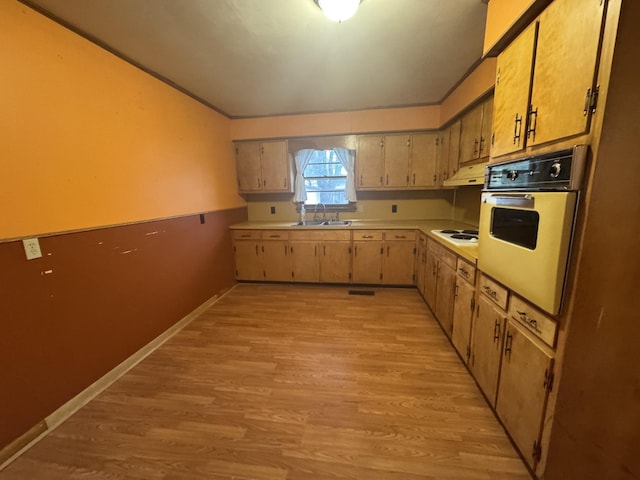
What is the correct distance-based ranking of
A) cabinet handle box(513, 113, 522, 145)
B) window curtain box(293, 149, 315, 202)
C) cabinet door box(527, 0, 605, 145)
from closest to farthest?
cabinet door box(527, 0, 605, 145) → cabinet handle box(513, 113, 522, 145) → window curtain box(293, 149, 315, 202)

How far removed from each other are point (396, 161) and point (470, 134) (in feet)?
3.54

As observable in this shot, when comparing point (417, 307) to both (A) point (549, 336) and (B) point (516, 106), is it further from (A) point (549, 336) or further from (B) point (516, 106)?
(B) point (516, 106)

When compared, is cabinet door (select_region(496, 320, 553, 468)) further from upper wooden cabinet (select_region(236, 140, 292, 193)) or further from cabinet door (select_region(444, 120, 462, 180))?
upper wooden cabinet (select_region(236, 140, 292, 193))

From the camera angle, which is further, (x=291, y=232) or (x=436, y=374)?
(x=291, y=232)

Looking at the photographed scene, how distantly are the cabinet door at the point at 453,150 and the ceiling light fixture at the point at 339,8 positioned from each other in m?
1.89

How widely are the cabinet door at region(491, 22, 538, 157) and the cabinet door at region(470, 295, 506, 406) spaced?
0.94 metres

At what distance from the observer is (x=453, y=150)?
3.01 metres

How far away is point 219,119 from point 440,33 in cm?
274

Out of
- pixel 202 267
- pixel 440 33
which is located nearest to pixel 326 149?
pixel 440 33

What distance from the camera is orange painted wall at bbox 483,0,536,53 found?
1214 mm

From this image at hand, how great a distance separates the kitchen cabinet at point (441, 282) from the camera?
2174 millimetres

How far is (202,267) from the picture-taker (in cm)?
300

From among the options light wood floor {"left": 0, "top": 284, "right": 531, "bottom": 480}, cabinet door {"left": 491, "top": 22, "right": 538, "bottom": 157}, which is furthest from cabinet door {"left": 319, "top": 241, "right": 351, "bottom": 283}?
cabinet door {"left": 491, "top": 22, "right": 538, "bottom": 157}

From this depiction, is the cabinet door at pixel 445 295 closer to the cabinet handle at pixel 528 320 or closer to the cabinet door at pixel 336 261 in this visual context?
the cabinet handle at pixel 528 320
